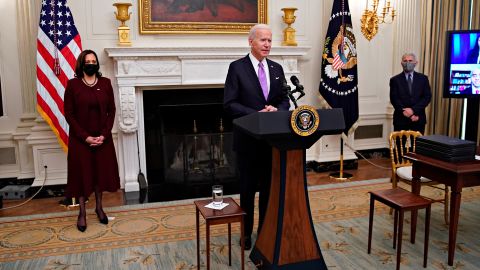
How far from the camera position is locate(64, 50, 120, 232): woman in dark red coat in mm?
3988

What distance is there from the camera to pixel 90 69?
13.1 feet

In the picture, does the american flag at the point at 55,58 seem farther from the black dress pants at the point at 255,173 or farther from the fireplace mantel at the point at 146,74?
the black dress pants at the point at 255,173

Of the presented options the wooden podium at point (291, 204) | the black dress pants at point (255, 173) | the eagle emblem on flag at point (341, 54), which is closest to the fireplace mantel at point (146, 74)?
the eagle emblem on flag at point (341, 54)

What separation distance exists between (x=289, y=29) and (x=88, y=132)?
294 cm

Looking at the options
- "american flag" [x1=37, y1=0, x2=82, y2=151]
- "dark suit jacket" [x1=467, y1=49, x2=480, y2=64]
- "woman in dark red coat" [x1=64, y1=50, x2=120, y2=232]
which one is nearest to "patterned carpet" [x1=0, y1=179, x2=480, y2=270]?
"woman in dark red coat" [x1=64, y1=50, x2=120, y2=232]

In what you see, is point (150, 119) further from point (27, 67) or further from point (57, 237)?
point (57, 237)

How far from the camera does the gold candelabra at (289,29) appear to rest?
5676mm

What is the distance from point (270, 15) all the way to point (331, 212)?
2735 mm

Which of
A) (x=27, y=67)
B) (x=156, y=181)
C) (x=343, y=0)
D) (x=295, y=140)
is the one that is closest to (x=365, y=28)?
(x=343, y=0)

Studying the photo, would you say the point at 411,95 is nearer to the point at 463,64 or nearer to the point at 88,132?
the point at 463,64

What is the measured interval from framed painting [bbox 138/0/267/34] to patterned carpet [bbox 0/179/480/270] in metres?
2.12

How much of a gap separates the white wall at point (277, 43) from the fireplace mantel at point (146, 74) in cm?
21

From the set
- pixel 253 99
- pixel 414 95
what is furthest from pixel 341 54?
pixel 253 99

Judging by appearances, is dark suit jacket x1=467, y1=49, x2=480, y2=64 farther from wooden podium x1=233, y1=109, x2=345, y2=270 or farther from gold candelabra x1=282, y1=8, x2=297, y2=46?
wooden podium x1=233, y1=109, x2=345, y2=270
